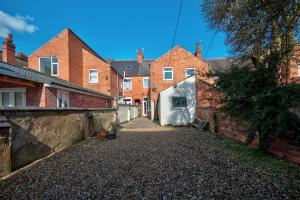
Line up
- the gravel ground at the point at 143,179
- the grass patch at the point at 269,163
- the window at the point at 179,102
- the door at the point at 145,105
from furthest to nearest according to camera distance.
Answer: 1. the door at the point at 145,105
2. the window at the point at 179,102
3. the grass patch at the point at 269,163
4. the gravel ground at the point at 143,179

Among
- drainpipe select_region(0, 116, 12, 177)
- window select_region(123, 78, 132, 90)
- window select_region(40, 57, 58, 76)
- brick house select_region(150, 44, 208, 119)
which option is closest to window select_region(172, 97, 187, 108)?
brick house select_region(150, 44, 208, 119)

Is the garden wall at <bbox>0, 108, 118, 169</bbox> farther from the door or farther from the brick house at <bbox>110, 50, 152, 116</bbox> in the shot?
the door

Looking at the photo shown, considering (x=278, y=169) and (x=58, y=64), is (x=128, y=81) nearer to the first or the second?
(x=58, y=64)

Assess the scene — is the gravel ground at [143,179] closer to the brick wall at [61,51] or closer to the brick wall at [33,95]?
the brick wall at [33,95]

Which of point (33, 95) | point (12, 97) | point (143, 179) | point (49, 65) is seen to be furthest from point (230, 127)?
point (49, 65)

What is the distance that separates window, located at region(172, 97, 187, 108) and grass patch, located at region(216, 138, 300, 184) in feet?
30.1

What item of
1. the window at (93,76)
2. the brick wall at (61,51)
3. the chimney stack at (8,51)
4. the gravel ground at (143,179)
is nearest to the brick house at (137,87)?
the window at (93,76)

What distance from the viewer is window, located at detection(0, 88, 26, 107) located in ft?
26.5

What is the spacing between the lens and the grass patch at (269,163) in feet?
11.8

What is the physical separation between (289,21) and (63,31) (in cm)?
1759

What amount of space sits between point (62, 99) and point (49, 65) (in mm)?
10568

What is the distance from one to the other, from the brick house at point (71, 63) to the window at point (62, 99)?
834cm

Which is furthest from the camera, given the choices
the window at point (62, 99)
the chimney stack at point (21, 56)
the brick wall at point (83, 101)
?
the chimney stack at point (21, 56)

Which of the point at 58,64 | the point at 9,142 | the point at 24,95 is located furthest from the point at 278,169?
the point at 58,64
